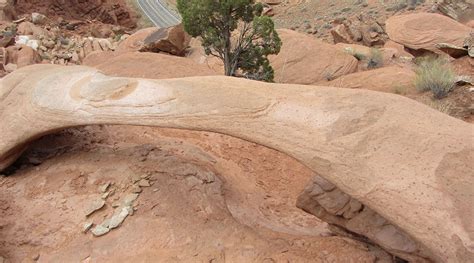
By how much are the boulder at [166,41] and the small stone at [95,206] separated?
9.65 metres

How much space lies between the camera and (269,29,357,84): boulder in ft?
35.3

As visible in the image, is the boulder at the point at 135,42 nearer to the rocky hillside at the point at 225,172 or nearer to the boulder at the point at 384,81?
the boulder at the point at 384,81

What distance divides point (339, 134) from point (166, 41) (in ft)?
36.1

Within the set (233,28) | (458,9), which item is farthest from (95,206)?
(458,9)

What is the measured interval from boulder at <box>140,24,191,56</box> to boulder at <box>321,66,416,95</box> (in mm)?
5783

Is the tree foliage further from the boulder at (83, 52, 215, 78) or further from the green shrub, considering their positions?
the green shrub

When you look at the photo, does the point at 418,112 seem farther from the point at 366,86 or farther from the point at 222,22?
the point at 222,22

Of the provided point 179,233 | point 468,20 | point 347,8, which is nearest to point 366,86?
point 179,233

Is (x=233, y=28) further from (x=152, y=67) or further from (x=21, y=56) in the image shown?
(x=21, y=56)

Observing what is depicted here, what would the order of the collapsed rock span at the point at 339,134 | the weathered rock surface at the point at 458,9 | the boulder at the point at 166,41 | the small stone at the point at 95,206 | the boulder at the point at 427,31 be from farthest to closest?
the weathered rock surface at the point at 458,9 → the boulder at the point at 166,41 → the boulder at the point at 427,31 → the small stone at the point at 95,206 → the collapsed rock span at the point at 339,134

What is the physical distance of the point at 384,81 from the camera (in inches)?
336

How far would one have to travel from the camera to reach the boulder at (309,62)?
10766 mm

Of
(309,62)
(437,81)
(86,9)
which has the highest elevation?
(437,81)

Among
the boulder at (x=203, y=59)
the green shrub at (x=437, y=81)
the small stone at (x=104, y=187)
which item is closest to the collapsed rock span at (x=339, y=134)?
the small stone at (x=104, y=187)
